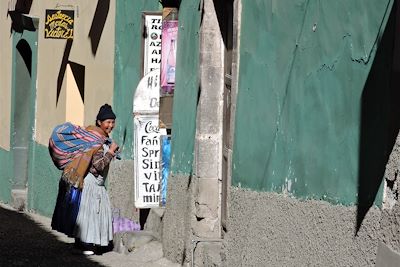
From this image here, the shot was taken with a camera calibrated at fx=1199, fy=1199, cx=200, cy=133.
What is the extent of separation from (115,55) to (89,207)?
7.59ft

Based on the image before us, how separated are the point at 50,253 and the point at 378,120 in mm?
6703

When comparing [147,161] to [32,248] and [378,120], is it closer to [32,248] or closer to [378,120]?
[32,248]

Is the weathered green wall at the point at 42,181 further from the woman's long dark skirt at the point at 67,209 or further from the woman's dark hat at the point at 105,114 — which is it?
the woman's dark hat at the point at 105,114

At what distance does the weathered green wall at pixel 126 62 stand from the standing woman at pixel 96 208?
0.80 meters

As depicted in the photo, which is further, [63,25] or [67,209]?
[63,25]

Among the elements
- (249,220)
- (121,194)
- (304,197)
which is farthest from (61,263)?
(304,197)

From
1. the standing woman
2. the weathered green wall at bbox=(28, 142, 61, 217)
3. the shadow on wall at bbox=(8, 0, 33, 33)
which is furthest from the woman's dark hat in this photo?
the shadow on wall at bbox=(8, 0, 33, 33)

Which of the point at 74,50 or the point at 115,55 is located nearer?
the point at 115,55

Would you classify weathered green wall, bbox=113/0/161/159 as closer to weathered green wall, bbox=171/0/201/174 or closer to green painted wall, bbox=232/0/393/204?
weathered green wall, bbox=171/0/201/174

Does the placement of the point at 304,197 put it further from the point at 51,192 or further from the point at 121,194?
the point at 51,192

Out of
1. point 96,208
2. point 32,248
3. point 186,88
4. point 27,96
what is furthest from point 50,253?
point 27,96

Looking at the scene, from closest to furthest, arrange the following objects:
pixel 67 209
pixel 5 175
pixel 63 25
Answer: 1. pixel 67 209
2. pixel 63 25
3. pixel 5 175

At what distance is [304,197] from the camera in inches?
300

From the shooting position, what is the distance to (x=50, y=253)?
40.8 feet
